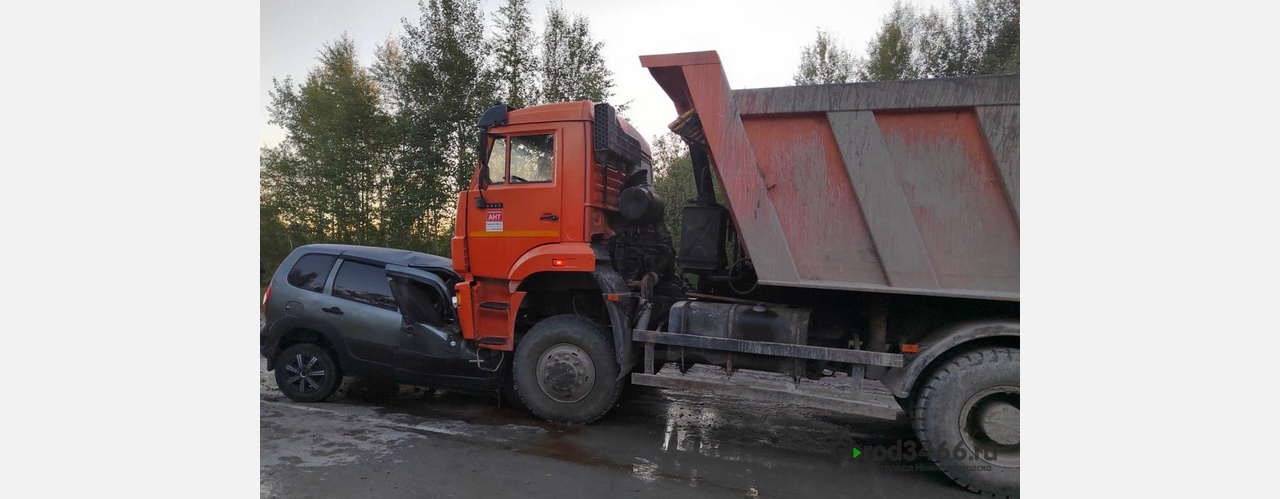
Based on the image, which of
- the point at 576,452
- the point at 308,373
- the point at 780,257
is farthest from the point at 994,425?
the point at 308,373

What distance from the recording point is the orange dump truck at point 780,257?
4180mm

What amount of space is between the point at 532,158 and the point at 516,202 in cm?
41

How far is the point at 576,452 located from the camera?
475 centimetres

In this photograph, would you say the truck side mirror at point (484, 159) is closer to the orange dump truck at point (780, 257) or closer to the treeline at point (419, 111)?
the orange dump truck at point (780, 257)

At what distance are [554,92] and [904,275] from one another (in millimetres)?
12058

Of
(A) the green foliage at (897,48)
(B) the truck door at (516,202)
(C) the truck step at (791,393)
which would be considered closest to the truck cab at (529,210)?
(B) the truck door at (516,202)

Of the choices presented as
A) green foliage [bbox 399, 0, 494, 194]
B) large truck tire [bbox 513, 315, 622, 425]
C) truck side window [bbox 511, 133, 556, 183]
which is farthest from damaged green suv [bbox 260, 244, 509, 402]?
green foliage [bbox 399, 0, 494, 194]

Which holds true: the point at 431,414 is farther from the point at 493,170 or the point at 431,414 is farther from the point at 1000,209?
the point at 1000,209

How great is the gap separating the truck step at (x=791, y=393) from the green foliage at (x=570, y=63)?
11.2m

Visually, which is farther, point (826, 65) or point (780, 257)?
point (826, 65)

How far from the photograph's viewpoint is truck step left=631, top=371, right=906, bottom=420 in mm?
4391

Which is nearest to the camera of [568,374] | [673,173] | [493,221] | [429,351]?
[568,374]

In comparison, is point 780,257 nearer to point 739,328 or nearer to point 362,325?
point 739,328

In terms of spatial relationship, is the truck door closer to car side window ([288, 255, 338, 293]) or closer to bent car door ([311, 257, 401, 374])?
bent car door ([311, 257, 401, 374])
